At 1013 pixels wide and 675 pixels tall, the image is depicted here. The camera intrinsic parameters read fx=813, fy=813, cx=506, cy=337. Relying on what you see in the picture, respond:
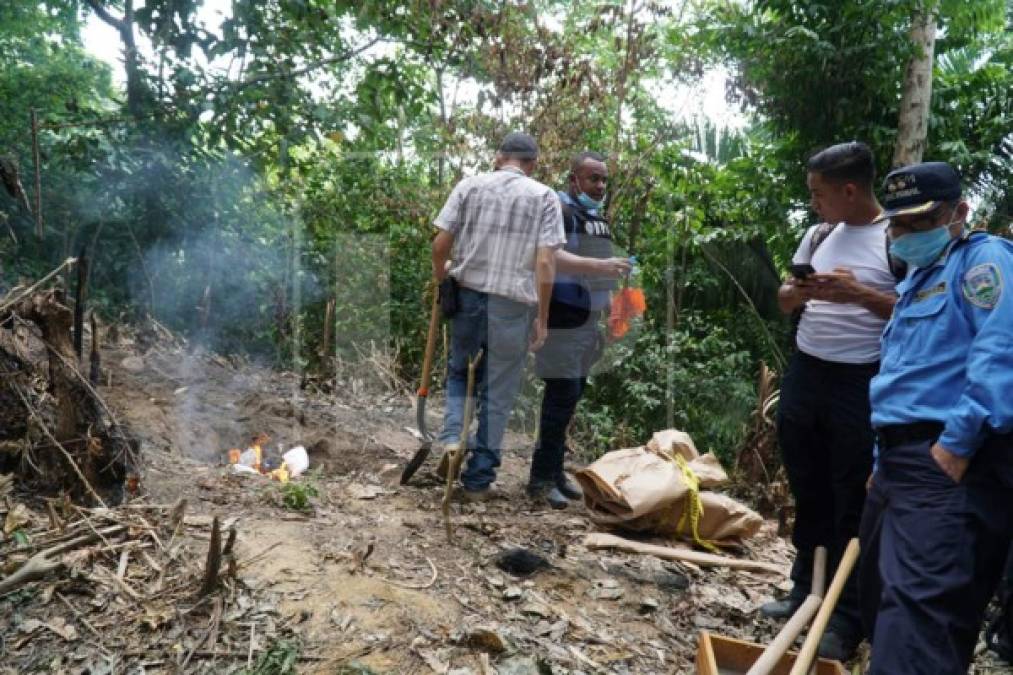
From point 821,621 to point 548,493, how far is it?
2.27 meters

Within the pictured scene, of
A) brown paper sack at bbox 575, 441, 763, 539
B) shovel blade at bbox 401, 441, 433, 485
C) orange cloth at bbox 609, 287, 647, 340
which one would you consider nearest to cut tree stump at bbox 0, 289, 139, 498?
shovel blade at bbox 401, 441, 433, 485

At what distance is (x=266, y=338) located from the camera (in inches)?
346

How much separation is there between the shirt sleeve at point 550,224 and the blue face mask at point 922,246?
6.49 ft

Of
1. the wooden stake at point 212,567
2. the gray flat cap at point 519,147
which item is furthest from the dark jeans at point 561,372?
the wooden stake at point 212,567

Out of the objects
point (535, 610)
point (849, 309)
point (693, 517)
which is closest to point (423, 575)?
point (535, 610)

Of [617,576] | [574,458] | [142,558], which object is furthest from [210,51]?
[617,576]

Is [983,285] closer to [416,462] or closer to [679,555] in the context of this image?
[679,555]

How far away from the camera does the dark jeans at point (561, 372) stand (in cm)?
452

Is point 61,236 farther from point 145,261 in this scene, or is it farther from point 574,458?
point 574,458

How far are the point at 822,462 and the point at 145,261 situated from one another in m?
7.13

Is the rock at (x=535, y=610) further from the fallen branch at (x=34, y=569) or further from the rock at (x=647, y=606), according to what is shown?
the fallen branch at (x=34, y=569)

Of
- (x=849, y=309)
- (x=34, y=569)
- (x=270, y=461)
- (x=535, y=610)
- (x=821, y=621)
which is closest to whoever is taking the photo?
(x=821, y=621)

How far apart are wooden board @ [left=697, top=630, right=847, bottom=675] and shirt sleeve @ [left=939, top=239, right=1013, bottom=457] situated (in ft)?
3.12

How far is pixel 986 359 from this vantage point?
2105 millimetres
